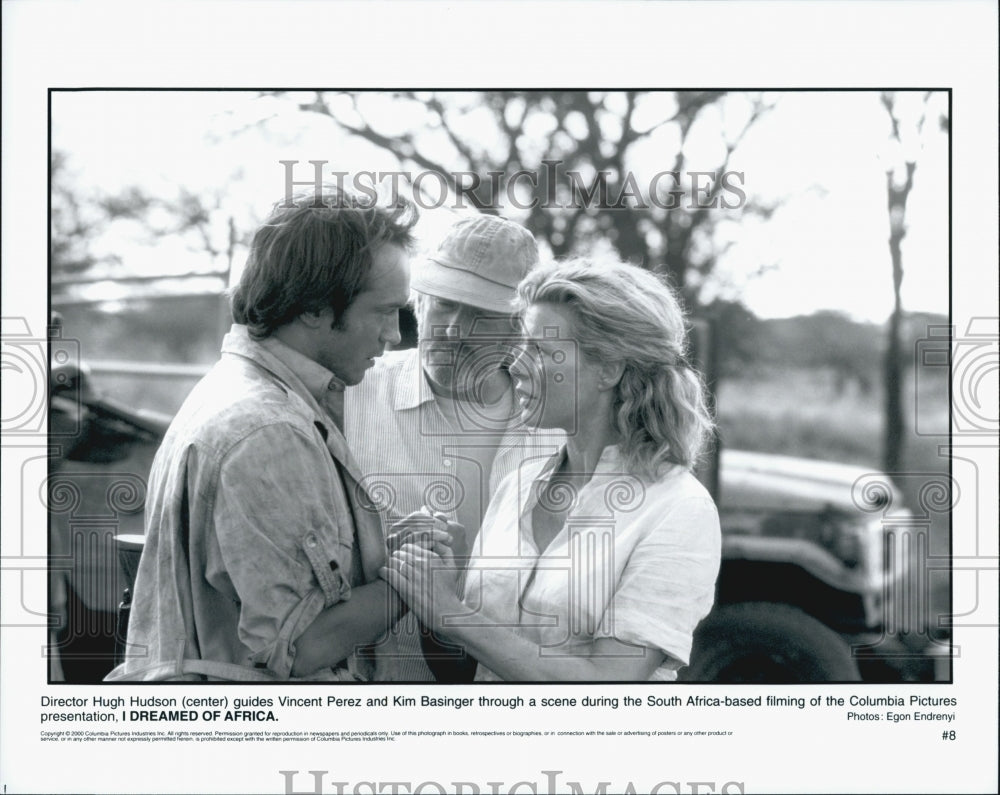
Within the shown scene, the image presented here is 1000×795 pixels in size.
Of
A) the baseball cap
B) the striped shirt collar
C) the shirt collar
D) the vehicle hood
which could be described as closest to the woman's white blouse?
the shirt collar

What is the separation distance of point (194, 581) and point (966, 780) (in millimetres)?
1899

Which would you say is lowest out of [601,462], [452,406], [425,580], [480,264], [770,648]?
[770,648]

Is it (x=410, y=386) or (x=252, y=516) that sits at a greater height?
(x=410, y=386)

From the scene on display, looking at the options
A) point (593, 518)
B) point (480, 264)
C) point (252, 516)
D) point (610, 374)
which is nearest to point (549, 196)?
point (480, 264)

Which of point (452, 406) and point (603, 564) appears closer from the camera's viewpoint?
point (603, 564)

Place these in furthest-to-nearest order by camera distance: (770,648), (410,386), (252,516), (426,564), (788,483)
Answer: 1. (788,483)
2. (770,648)
3. (410,386)
4. (426,564)
5. (252,516)

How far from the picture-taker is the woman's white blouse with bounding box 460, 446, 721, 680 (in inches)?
90.1

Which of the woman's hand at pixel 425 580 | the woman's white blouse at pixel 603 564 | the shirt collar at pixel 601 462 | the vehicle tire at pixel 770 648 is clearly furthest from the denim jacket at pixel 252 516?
the vehicle tire at pixel 770 648

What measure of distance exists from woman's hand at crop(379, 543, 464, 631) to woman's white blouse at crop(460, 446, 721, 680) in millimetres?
44

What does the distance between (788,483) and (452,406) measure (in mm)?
1033

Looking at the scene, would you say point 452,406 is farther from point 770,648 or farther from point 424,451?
point 770,648

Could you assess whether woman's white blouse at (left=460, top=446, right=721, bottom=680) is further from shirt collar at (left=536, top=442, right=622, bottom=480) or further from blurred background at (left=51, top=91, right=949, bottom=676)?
blurred background at (left=51, top=91, right=949, bottom=676)

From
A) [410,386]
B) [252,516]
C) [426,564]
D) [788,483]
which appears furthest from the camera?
[788,483]

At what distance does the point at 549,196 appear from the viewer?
2.64 meters
